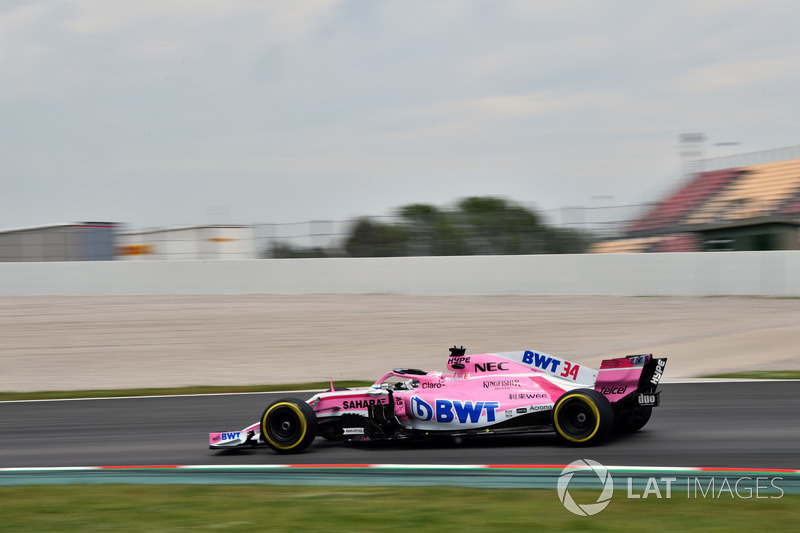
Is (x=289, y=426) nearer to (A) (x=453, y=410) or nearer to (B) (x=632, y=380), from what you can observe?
(A) (x=453, y=410)

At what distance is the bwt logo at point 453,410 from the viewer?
8.70m

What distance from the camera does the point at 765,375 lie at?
13828mm

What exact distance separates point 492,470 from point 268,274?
21377mm

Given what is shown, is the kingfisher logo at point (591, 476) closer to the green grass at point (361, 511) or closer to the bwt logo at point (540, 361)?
the green grass at point (361, 511)

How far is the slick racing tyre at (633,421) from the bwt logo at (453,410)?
1.37m

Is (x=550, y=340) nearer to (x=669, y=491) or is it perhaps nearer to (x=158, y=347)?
(x=158, y=347)

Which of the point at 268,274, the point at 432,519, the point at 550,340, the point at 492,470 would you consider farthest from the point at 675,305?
the point at 432,519

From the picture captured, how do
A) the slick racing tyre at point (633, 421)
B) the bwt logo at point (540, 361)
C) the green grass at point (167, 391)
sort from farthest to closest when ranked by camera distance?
the green grass at point (167, 391) < the bwt logo at point (540, 361) < the slick racing tyre at point (633, 421)

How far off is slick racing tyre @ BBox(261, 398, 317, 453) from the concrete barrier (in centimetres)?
1722

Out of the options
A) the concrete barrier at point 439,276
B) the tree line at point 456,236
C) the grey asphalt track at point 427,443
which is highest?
the tree line at point 456,236

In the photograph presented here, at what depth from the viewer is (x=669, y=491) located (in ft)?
21.9

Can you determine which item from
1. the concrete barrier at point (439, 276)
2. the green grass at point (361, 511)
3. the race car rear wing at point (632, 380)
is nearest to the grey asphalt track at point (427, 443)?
the race car rear wing at point (632, 380)

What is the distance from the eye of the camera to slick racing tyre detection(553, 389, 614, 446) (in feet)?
27.0

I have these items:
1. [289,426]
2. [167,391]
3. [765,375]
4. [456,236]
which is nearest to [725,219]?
[456,236]
